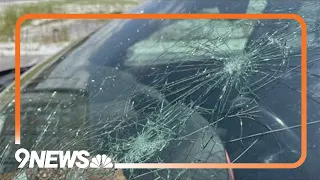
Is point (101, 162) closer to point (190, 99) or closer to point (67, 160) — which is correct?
point (67, 160)

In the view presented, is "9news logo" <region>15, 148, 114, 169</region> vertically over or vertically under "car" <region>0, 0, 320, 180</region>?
under

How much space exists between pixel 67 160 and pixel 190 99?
0.39 meters

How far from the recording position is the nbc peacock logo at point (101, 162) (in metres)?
1.33

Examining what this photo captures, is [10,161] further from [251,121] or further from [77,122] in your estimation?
[251,121]

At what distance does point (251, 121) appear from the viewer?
4.37 ft

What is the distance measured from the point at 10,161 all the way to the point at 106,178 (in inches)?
11.9

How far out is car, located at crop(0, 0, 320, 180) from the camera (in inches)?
51.7

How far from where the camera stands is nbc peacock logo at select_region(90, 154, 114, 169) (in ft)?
4.36

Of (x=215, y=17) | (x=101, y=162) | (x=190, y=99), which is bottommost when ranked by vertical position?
(x=101, y=162)

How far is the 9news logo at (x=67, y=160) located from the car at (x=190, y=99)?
0.07 feet

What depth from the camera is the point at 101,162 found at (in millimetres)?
Answer: 1331

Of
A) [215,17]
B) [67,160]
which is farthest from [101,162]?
[215,17]

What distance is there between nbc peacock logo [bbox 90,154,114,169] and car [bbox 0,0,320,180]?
0.06 ft

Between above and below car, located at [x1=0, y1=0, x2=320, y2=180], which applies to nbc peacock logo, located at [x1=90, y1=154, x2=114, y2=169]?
below
